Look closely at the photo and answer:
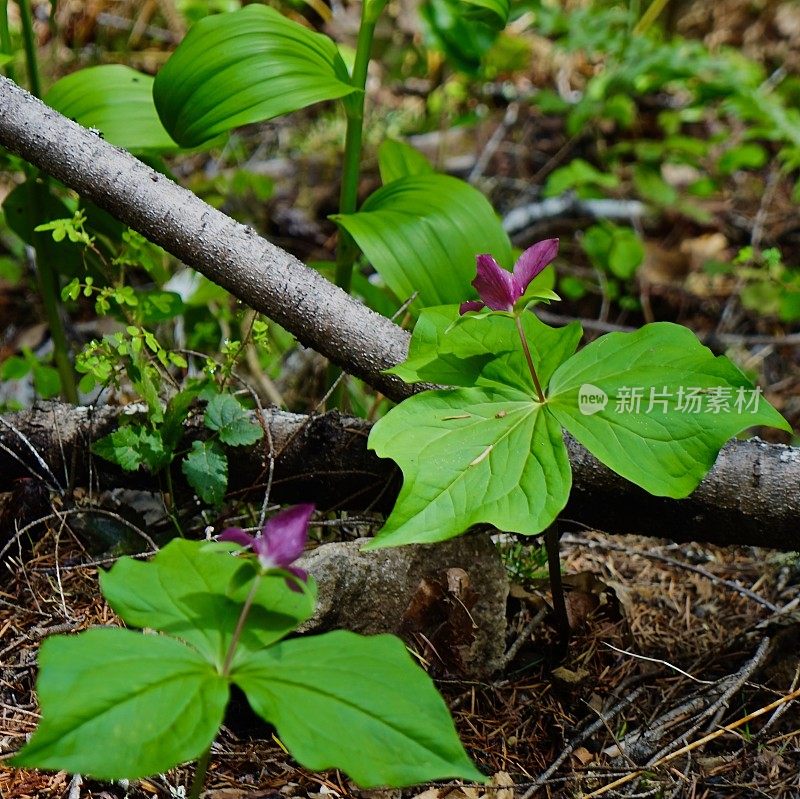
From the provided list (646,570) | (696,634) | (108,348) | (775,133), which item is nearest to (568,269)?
(775,133)

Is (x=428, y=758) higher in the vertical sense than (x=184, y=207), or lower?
lower

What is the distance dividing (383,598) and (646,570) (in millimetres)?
861

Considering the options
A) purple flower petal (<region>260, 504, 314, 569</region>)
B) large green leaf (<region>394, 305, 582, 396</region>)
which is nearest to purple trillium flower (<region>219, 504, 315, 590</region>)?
purple flower petal (<region>260, 504, 314, 569</region>)

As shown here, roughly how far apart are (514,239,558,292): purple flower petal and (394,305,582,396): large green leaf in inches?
4.7

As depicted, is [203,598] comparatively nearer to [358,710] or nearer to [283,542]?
[283,542]

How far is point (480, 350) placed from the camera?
5.17 feet

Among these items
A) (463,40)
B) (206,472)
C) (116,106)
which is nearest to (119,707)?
(206,472)

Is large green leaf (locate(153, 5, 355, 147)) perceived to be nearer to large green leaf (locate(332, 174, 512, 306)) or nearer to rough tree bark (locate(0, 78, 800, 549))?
rough tree bark (locate(0, 78, 800, 549))

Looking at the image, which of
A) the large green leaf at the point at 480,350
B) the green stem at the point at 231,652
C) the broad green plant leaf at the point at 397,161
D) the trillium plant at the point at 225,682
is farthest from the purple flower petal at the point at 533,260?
the broad green plant leaf at the point at 397,161

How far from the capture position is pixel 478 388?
4.97 feet

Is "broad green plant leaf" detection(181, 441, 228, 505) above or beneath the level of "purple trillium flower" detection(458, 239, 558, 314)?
beneath

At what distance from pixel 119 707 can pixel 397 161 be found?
74.6 inches

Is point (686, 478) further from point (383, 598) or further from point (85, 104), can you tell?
point (85, 104)

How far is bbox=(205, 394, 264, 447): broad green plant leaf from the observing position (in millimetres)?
1807
